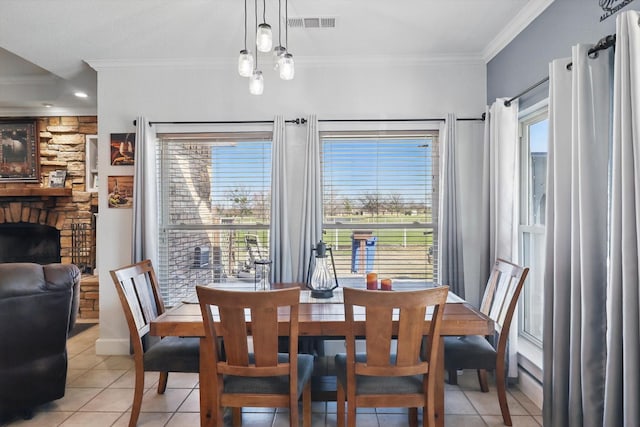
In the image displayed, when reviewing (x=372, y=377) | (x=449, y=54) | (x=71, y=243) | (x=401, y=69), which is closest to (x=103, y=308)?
(x=71, y=243)

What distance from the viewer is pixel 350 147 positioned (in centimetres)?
331

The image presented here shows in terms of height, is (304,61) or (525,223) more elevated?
(304,61)

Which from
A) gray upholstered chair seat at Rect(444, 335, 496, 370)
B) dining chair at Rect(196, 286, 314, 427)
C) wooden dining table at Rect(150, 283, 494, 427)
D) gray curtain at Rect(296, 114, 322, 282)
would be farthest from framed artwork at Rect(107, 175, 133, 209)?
gray upholstered chair seat at Rect(444, 335, 496, 370)

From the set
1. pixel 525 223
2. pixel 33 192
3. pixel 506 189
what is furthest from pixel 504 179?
pixel 33 192

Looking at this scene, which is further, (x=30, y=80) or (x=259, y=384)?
(x=30, y=80)

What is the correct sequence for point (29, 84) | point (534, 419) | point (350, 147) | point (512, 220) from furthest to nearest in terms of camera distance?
1. point (29, 84)
2. point (350, 147)
3. point (512, 220)
4. point (534, 419)

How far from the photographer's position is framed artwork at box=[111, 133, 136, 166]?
336 cm

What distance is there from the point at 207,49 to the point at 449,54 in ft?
6.74

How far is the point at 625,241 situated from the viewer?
1533 mm

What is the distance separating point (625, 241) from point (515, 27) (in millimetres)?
1845

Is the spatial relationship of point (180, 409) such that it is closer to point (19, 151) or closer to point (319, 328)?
point (319, 328)

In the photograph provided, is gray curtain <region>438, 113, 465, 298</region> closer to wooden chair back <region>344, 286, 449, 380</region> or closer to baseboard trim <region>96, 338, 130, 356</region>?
wooden chair back <region>344, 286, 449, 380</region>

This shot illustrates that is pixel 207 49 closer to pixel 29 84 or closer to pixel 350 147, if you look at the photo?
pixel 350 147

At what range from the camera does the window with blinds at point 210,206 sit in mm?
3367
